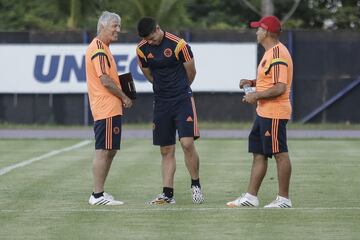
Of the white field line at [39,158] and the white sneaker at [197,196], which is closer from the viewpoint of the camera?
the white sneaker at [197,196]

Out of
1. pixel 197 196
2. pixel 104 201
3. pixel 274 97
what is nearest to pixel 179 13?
pixel 197 196

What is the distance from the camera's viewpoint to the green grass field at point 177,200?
10109mm

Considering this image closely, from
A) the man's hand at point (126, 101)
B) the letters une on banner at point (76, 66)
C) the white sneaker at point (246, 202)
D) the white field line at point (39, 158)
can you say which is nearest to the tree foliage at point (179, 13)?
the letters une on banner at point (76, 66)

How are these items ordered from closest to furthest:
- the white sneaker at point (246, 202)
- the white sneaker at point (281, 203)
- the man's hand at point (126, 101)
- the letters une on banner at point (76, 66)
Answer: the white sneaker at point (281, 203)
the white sneaker at point (246, 202)
the man's hand at point (126, 101)
the letters une on banner at point (76, 66)

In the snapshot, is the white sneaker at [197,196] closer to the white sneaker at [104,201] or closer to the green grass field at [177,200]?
the green grass field at [177,200]

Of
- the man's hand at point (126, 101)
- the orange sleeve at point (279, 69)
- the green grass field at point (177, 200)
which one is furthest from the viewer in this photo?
the man's hand at point (126, 101)

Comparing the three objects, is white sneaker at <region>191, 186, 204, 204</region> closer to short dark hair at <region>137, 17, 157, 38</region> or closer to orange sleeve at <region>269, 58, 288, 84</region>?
orange sleeve at <region>269, 58, 288, 84</region>

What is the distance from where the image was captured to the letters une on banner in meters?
28.9

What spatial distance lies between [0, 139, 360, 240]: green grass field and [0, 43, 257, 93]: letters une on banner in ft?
30.3

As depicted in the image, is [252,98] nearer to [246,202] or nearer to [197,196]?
[246,202]

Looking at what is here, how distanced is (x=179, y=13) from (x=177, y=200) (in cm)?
2080

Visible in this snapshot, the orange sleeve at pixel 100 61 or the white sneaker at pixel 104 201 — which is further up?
the orange sleeve at pixel 100 61

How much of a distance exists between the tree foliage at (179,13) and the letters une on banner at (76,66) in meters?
2.10

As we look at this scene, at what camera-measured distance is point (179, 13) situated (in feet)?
108
